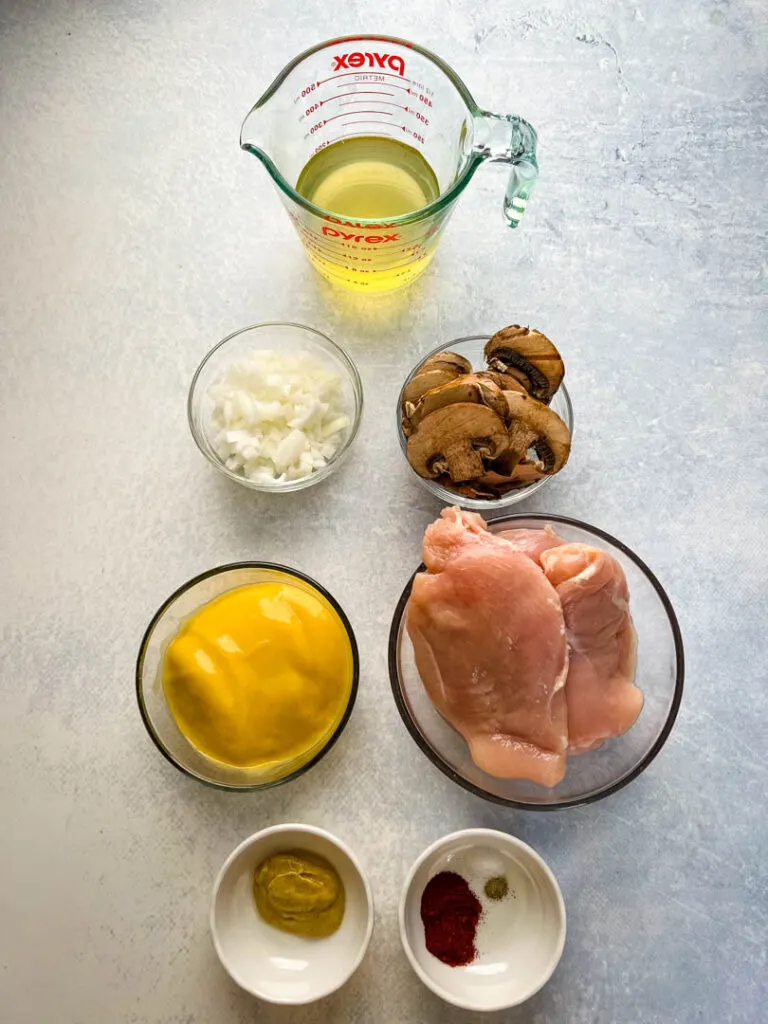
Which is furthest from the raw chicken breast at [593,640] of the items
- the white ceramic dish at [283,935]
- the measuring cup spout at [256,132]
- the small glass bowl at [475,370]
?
the measuring cup spout at [256,132]

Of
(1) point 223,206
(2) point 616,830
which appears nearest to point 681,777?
(2) point 616,830

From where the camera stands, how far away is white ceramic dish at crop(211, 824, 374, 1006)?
4.63 ft

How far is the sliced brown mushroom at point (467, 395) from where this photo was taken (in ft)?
4.59

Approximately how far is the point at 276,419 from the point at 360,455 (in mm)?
169

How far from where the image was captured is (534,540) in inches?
56.6

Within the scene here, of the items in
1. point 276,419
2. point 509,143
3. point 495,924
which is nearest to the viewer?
point 509,143

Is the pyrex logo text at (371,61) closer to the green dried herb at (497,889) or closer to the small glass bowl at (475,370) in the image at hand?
the small glass bowl at (475,370)

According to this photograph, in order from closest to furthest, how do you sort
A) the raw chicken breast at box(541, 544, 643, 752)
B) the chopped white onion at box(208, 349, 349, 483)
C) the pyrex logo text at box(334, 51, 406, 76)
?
the raw chicken breast at box(541, 544, 643, 752)
the pyrex logo text at box(334, 51, 406, 76)
the chopped white onion at box(208, 349, 349, 483)

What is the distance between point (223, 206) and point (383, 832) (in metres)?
1.16

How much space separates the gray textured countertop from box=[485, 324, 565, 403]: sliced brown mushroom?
0.19m

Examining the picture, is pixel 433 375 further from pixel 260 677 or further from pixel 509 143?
pixel 260 677

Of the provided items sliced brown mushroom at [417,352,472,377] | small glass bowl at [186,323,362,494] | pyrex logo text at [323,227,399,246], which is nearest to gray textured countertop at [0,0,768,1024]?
small glass bowl at [186,323,362,494]

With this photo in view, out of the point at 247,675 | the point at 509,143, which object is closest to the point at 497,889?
the point at 247,675

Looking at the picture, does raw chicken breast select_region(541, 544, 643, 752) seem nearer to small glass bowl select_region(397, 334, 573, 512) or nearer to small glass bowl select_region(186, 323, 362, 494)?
small glass bowl select_region(397, 334, 573, 512)
